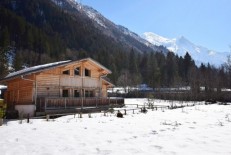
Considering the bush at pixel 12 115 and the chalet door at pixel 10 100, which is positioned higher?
the chalet door at pixel 10 100

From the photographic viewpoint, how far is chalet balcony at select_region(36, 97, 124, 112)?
27609 millimetres

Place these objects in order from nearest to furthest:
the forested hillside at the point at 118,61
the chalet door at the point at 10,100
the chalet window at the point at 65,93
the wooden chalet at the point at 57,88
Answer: the wooden chalet at the point at 57,88, the chalet window at the point at 65,93, the chalet door at the point at 10,100, the forested hillside at the point at 118,61

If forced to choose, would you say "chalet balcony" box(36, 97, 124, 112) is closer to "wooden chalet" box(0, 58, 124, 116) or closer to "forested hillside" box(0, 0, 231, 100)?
"wooden chalet" box(0, 58, 124, 116)

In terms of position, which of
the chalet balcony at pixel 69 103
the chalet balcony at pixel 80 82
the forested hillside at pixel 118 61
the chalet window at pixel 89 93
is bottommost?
the chalet balcony at pixel 69 103

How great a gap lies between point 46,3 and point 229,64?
152 m

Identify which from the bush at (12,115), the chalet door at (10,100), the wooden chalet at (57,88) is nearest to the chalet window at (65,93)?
the wooden chalet at (57,88)

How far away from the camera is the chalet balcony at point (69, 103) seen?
90.6 feet

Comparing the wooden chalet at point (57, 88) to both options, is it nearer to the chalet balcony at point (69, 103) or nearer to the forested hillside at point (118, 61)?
the chalet balcony at point (69, 103)

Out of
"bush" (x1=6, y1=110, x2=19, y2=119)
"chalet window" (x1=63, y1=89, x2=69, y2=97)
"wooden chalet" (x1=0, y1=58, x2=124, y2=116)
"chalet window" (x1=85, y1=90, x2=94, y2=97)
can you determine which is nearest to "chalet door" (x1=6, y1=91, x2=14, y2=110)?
"wooden chalet" (x1=0, y1=58, x2=124, y2=116)

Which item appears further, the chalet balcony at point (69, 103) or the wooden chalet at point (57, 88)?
the wooden chalet at point (57, 88)

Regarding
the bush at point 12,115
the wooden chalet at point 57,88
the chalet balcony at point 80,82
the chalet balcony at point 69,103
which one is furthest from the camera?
the chalet balcony at point 80,82

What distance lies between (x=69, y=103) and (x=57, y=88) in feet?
10.6

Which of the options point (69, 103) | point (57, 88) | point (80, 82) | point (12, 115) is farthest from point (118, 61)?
point (12, 115)

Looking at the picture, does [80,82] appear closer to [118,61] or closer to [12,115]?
[12,115]
